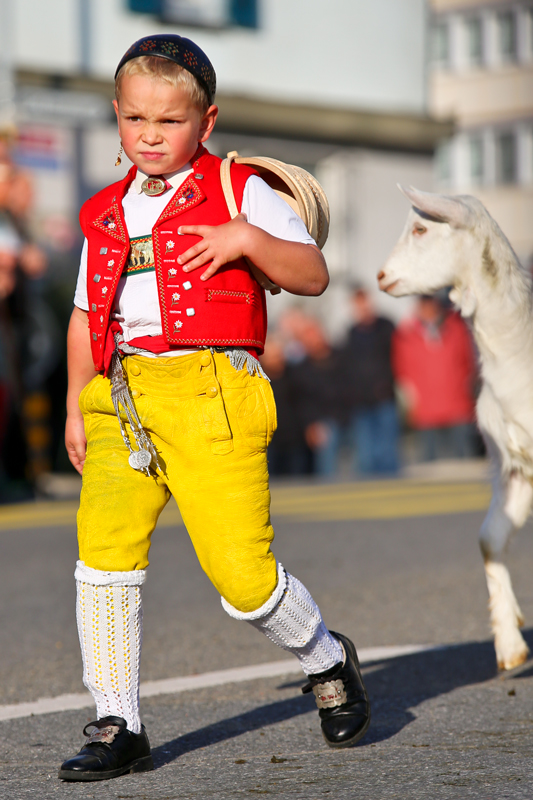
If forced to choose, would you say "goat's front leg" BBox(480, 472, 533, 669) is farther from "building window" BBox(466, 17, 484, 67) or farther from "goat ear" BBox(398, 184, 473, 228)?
"building window" BBox(466, 17, 484, 67)

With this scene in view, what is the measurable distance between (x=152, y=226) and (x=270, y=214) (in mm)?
314

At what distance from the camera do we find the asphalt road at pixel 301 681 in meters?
3.15

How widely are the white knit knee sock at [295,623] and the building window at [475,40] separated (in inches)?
1338

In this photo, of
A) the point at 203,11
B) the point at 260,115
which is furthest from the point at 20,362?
the point at 203,11

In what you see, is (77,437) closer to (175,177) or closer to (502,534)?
(175,177)

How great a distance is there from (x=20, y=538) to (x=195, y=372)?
5.81m

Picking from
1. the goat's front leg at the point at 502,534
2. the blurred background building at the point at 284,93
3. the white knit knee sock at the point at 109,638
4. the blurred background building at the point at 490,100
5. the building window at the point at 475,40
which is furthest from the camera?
the building window at the point at 475,40

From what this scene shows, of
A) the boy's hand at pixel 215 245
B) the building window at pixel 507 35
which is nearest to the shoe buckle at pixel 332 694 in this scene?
the boy's hand at pixel 215 245

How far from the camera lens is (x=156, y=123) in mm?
3158

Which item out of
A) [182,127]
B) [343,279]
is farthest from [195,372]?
[343,279]

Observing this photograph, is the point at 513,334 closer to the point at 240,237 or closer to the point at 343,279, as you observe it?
the point at 240,237

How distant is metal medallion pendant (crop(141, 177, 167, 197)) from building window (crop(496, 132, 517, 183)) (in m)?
31.6

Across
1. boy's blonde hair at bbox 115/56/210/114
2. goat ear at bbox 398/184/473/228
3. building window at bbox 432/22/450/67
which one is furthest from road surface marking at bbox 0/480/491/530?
building window at bbox 432/22/450/67

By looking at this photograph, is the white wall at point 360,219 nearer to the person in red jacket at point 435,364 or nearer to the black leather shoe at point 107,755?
the person in red jacket at point 435,364
